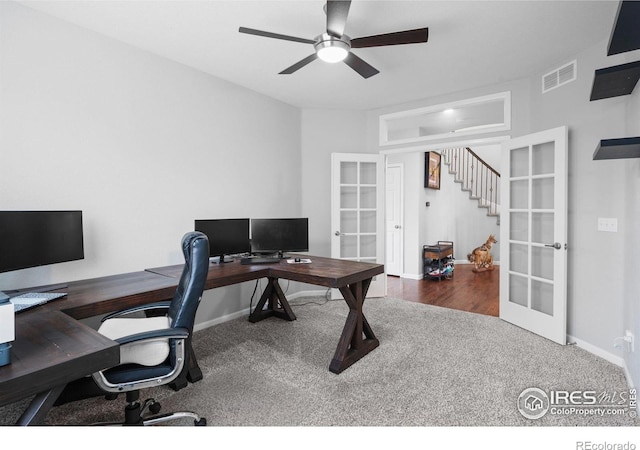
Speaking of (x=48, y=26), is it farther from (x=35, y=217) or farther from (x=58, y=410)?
(x=58, y=410)

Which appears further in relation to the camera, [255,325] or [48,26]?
[255,325]

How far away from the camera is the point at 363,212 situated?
15.6ft

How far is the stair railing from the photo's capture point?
7352 mm

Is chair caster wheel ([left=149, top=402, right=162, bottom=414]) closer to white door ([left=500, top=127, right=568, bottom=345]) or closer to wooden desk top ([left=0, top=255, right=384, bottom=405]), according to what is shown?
wooden desk top ([left=0, top=255, right=384, bottom=405])

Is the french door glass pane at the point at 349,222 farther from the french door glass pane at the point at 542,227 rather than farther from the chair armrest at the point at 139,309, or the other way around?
the chair armrest at the point at 139,309

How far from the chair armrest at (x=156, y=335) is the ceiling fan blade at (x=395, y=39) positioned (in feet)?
7.18

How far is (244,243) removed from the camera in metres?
3.39

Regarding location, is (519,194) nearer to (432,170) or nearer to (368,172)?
(368,172)

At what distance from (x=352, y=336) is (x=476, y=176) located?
641 centimetres

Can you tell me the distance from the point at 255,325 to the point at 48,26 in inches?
121

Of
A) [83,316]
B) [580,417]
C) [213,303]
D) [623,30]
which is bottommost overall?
[580,417]

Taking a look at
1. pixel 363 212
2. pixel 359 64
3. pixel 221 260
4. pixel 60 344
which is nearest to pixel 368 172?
pixel 363 212

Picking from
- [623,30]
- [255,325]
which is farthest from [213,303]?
[623,30]
